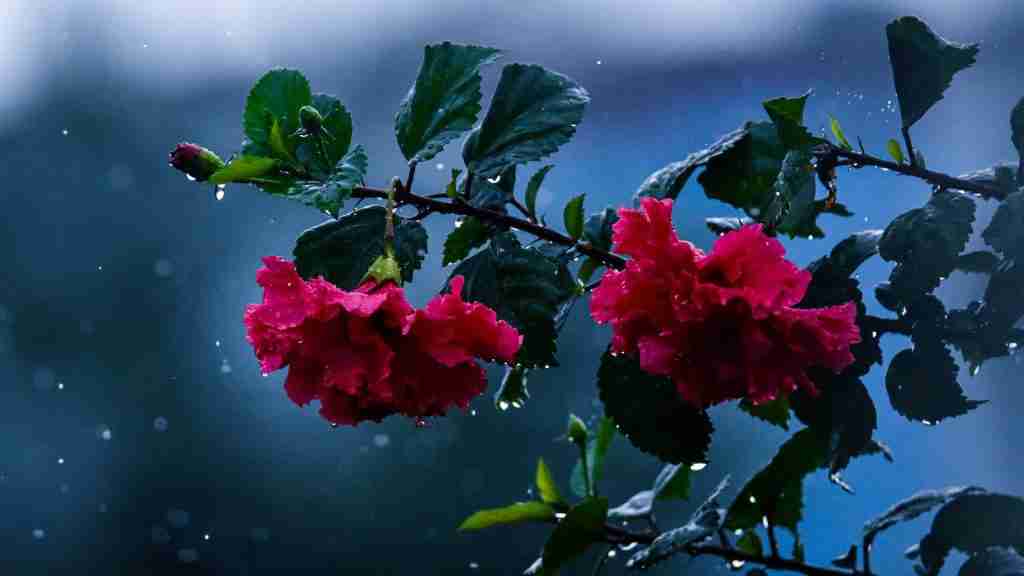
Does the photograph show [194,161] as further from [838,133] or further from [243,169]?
[838,133]

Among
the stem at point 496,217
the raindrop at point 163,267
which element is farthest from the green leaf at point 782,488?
the raindrop at point 163,267

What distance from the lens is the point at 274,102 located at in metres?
0.42

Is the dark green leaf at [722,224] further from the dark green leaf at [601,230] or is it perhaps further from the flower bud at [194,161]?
the flower bud at [194,161]

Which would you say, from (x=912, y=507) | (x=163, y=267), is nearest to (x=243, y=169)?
(x=912, y=507)

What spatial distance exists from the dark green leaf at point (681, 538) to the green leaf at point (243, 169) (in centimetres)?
23

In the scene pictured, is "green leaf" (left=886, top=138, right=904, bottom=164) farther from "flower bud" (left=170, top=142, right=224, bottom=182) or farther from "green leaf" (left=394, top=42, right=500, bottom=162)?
"flower bud" (left=170, top=142, right=224, bottom=182)

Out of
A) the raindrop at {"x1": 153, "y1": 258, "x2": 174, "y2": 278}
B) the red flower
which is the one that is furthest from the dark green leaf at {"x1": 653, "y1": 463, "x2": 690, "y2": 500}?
the raindrop at {"x1": 153, "y1": 258, "x2": 174, "y2": 278}

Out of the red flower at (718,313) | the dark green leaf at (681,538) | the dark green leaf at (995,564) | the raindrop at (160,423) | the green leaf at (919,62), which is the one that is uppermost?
the raindrop at (160,423)

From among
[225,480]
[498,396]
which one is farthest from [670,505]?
[498,396]

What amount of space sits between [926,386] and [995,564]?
3.3 inches

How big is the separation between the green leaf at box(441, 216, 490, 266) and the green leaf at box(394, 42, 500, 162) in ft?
0.16

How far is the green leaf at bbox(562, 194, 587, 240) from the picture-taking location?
0.49 meters

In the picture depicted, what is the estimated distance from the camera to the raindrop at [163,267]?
123 inches

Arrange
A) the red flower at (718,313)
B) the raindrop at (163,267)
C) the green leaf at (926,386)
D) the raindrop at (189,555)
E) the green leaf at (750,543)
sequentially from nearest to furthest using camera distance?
the red flower at (718,313) → the green leaf at (926,386) → the green leaf at (750,543) → the raindrop at (189,555) → the raindrop at (163,267)
